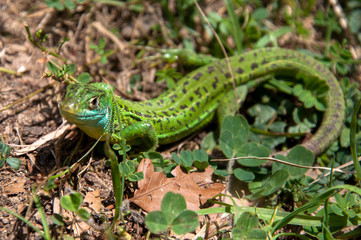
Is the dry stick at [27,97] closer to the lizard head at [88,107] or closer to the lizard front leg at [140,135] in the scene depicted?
the lizard head at [88,107]

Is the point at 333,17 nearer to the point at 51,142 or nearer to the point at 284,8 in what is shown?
the point at 284,8

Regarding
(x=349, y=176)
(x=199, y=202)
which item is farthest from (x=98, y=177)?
(x=349, y=176)

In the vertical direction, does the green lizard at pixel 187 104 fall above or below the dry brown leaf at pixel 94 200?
above

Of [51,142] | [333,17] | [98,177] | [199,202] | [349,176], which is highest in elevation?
[333,17]

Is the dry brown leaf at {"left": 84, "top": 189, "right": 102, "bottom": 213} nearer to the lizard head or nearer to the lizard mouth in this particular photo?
the lizard head

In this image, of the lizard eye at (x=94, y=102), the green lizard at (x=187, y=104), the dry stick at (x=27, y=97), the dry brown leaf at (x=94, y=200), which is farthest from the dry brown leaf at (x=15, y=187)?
the lizard eye at (x=94, y=102)

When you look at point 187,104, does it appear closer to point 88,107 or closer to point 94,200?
point 88,107

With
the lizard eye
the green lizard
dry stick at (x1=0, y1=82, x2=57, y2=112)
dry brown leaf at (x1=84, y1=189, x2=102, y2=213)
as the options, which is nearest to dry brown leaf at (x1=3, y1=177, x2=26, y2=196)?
dry brown leaf at (x1=84, y1=189, x2=102, y2=213)
